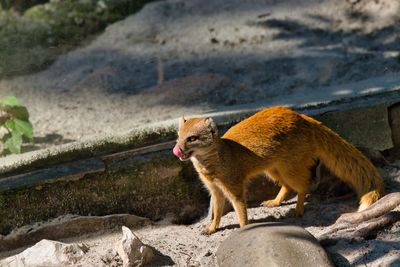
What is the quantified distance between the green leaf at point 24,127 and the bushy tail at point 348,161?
134cm

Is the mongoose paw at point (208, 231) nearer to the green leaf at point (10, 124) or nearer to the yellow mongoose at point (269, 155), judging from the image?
the yellow mongoose at point (269, 155)

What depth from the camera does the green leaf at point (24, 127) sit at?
12.5 ft

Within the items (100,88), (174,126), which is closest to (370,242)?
(174,126)

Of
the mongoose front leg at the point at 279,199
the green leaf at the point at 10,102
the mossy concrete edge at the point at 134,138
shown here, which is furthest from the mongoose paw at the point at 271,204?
the green leaf at the point at 10,102

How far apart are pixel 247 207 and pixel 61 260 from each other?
1.02 metres

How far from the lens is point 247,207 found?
146 inches

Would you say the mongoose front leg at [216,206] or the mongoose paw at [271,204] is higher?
the mongoose front leg at [216,206]

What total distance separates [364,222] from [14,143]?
1.66 m

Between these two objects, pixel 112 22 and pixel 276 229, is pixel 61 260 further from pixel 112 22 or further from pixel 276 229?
pixel 112 22

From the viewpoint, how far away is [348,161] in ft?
11.8

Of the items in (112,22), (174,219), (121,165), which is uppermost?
(112,22)

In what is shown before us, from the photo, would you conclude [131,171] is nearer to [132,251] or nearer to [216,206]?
[216,206]

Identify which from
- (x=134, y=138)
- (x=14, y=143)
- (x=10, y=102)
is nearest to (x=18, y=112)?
(x=10, y=102)

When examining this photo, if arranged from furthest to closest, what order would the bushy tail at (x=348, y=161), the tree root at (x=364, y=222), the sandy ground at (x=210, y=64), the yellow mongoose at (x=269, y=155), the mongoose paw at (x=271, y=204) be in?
the sandy ground at (x=210, y=64), the mongoose paw at (x=271, y=204), the bushy tail at (x=348, y=161), the yellow mongoose at (x=269, y=155), the tree root at (x=364, y=222)
